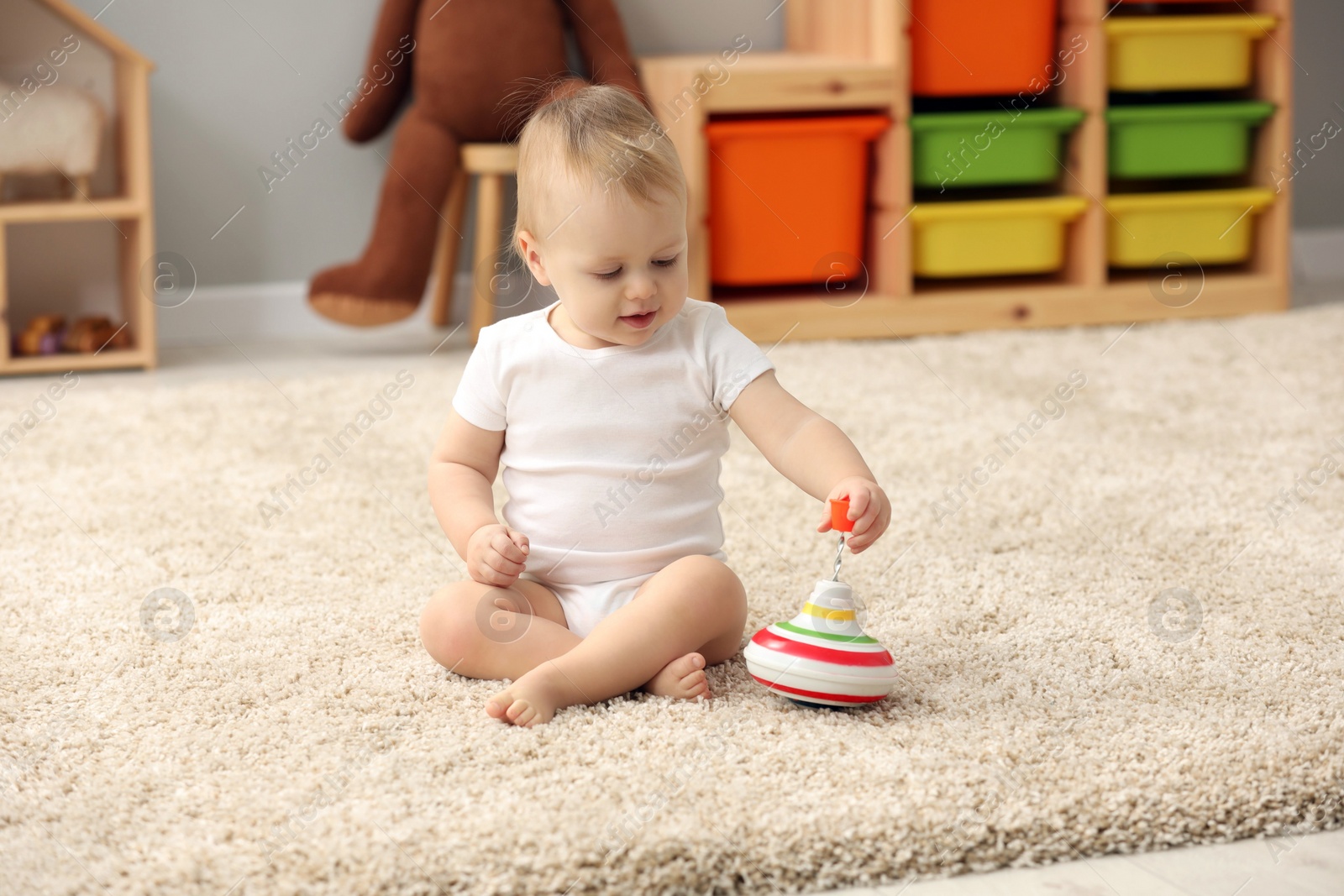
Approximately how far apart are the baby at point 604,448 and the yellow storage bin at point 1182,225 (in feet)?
4.96

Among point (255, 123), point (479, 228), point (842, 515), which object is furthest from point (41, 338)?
point (842, 515)

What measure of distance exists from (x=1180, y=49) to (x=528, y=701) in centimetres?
183

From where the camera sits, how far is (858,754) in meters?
0.67

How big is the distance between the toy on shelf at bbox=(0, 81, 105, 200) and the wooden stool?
21.1 inches

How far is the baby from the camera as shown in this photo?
755 millimetres

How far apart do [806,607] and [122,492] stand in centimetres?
80

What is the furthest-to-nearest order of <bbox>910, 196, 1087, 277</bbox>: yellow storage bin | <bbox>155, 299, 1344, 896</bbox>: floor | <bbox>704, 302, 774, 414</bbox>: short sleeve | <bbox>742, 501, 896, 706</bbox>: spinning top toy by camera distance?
<bbox>910, 196, 1087, 277</bbox>: yellow storage bin, <bbox>704, 302, 774, 414</bbox>: short sleeve, <bbox>742, 501, 896, 706</bbox>: spinning top toy, <bbox>155, 299, 1344, 896</bbox>: floor

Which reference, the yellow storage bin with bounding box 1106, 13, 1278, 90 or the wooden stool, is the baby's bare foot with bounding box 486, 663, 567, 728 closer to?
the wooden stool

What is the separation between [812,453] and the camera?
0.78m

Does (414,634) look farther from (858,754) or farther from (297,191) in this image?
(297,191)

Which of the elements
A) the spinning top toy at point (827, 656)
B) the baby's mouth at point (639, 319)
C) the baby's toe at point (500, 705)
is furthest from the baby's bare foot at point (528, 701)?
the baby's mouth at point (639, 319)

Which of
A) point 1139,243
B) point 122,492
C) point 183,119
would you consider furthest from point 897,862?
point 183,119

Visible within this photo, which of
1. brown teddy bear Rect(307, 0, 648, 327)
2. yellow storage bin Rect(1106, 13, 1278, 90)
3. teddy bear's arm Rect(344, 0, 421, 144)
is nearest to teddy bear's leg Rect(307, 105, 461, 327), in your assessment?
brown teddy bear Rect(307, 0, 648, 327)

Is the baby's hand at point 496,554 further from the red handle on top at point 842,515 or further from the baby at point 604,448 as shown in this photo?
the red handle on top at point 842,515
